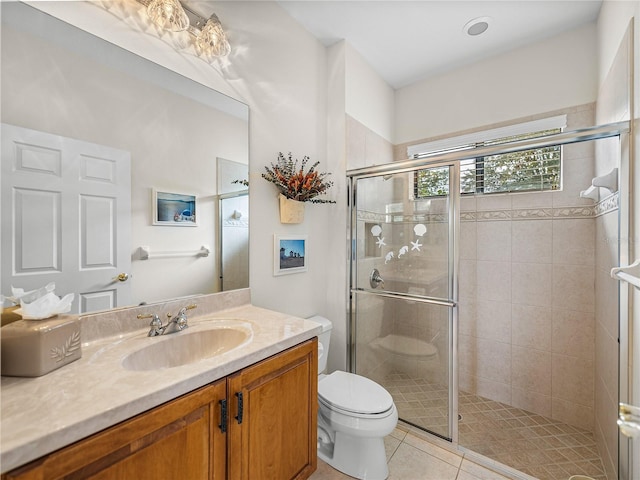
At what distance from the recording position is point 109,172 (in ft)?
3.82

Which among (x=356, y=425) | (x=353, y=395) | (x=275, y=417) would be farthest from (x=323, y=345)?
(x=275, y=417)

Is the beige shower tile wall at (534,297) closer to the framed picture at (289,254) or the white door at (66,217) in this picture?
the framed picture at (289,254)

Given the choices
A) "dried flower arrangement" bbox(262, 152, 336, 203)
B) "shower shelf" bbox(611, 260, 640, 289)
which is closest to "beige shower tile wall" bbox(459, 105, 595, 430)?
"shower shelf" bbox(611, 260, 640, 289)

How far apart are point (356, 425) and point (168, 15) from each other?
2106 millimetres

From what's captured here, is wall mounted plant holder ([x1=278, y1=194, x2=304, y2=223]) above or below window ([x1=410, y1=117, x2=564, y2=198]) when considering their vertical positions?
below

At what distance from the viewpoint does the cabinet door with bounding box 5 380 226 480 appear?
629 mm

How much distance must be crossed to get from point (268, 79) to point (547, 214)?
6.90ft

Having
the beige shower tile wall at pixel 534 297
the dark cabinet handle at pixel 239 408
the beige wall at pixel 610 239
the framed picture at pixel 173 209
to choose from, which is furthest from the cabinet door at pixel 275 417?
the beige shower tile wall at pixel 534 297

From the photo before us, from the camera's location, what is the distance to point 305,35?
6.76ft

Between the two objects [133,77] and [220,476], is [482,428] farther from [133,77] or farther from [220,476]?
[133,77]

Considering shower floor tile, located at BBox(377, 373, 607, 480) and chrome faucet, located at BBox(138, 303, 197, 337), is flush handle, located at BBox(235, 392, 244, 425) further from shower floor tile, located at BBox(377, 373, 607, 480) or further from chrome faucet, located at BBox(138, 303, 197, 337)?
shower floor tile, located at BBox(377, 373, 607, 480)

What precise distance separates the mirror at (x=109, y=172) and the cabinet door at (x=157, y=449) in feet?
1.98

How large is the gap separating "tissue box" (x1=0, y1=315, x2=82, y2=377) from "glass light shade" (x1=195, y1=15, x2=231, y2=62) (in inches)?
53.4

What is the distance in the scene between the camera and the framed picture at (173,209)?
4.28ft
